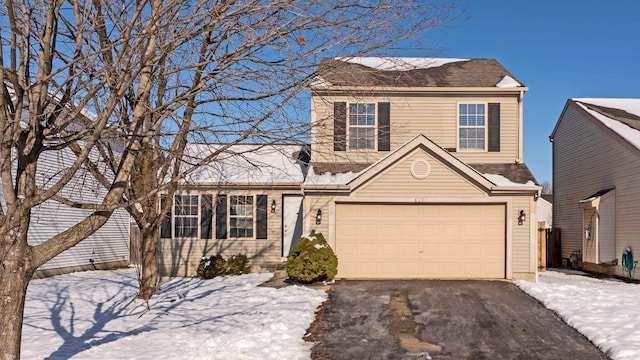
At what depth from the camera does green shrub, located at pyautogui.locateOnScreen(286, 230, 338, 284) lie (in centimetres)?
1330

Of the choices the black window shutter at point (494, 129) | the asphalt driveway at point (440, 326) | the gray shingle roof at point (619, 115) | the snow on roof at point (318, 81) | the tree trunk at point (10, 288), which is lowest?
the asphalt driveway at point (440, 326)

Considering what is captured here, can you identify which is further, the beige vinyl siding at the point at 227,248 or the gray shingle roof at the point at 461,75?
the beige vinyl siding at the point at 227,248

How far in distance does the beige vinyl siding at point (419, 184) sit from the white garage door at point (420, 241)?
370mm

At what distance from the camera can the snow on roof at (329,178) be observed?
14664mm

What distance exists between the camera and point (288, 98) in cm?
656

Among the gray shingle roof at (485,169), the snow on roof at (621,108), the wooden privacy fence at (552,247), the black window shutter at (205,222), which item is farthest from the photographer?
the wooden privacy fence at (552,247)

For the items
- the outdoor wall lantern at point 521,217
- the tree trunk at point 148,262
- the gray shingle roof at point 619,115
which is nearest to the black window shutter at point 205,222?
the tree trunk at point 148,262

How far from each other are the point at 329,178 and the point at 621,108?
12.1 meters

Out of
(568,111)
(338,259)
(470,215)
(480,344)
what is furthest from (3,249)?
(568,111)

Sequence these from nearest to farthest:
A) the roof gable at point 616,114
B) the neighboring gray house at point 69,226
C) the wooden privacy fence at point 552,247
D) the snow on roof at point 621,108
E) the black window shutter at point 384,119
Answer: the neighboring gray house at point 69,226 < the black window shutter at point 384,119 < the snow on roof at point 621,108 < the roof gable at point 616,114 < the wooden privacy fence at point 552,247

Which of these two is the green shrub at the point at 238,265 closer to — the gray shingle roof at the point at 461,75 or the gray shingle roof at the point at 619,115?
the gray shingle roof at the point at 461,75

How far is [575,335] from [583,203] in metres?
10.5

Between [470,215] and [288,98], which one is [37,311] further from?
[470,215]

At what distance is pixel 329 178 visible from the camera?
15.0 metres
